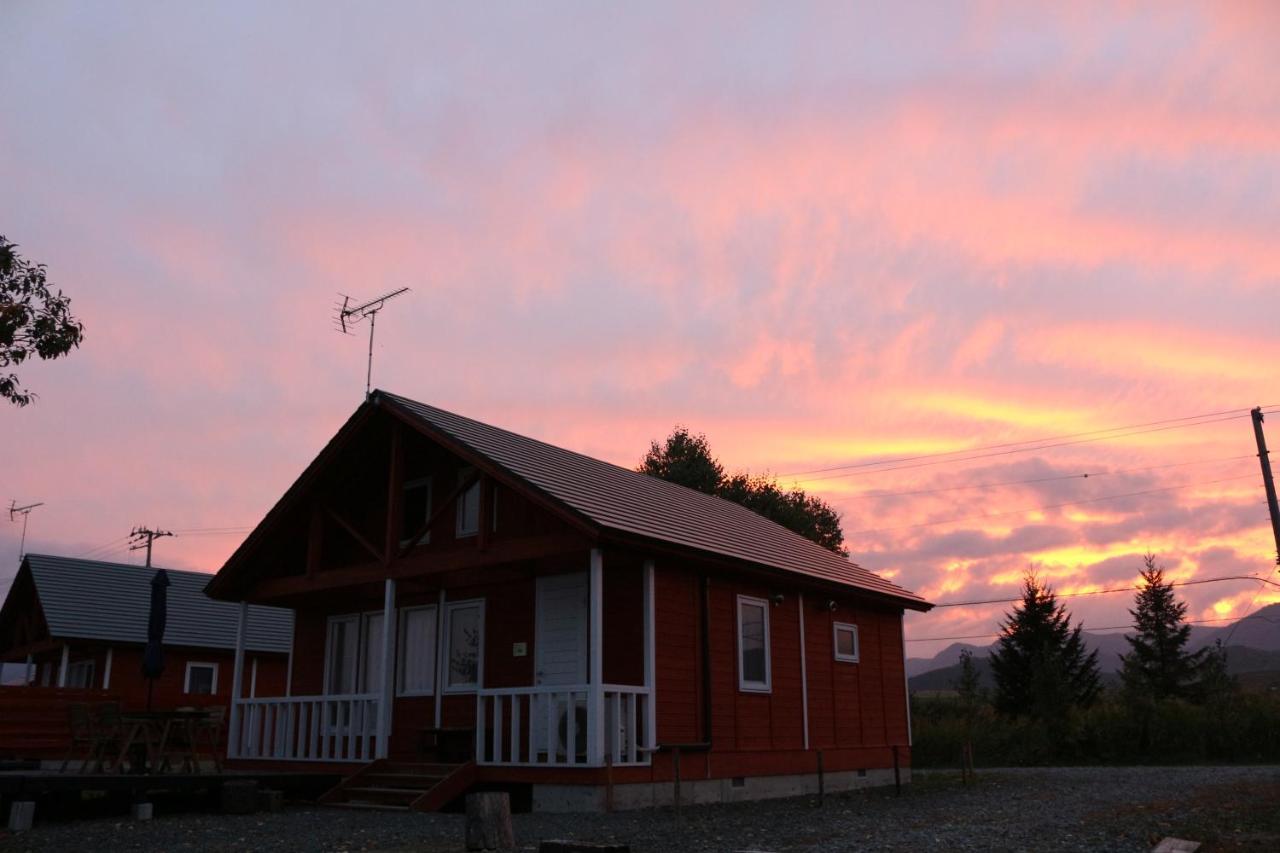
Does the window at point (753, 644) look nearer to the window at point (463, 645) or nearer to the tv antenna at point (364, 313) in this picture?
the window at point (463, 645)

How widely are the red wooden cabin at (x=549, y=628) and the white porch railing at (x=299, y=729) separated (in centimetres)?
6

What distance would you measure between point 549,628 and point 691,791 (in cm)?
347

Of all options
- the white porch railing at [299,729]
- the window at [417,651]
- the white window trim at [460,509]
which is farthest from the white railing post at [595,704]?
the window at [417,651]

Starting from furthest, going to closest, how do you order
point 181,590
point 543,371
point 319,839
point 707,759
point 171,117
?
point 181,590 < point 543,371 < point 707,759 < point 171,117 < point 319,839

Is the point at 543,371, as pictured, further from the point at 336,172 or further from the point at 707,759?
the point at 707,759

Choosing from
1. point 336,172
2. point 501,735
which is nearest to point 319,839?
point 501,735

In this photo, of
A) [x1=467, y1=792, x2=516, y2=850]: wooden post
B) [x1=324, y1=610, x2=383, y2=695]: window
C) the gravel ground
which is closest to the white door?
the gravel ground

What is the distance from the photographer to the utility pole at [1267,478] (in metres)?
27.2

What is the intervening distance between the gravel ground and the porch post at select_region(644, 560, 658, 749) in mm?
1174

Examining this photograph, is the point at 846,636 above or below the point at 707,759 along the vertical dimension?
above

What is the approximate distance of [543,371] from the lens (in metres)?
22.7

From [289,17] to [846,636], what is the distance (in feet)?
49.6

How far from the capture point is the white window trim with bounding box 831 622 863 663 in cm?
2112

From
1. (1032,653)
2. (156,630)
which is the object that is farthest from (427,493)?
(1032,653)
